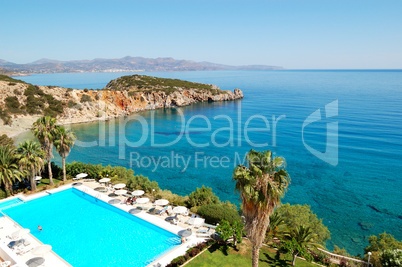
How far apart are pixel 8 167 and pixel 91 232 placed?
11.5 m

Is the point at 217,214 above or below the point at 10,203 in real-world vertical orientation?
above

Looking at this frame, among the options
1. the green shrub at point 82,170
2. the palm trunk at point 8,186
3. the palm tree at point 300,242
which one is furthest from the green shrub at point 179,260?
the palm trunk at point 8,186

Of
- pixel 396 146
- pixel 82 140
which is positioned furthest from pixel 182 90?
pixel 396 146

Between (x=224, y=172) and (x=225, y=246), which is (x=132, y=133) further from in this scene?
(x=225, y=246)

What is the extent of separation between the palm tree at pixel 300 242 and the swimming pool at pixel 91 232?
27.1 ft

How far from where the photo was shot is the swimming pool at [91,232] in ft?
57.1

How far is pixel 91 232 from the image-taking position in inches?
792

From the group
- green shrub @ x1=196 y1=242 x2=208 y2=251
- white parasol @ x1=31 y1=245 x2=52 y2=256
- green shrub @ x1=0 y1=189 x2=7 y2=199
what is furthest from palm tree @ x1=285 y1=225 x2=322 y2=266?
green shrub @ x1=0 y1=189 x2=7 y2=199

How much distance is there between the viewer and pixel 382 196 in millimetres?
30938

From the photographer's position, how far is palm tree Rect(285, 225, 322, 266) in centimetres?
1582

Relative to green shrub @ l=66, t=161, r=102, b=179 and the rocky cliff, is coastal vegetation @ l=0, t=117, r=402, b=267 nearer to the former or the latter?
green shrub @ l=66, t=161, r=102, b=179

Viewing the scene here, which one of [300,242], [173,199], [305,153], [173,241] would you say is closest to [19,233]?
[173,241]

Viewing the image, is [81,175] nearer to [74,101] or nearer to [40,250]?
[40,250]

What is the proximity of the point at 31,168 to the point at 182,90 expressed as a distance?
93761 millimetres
